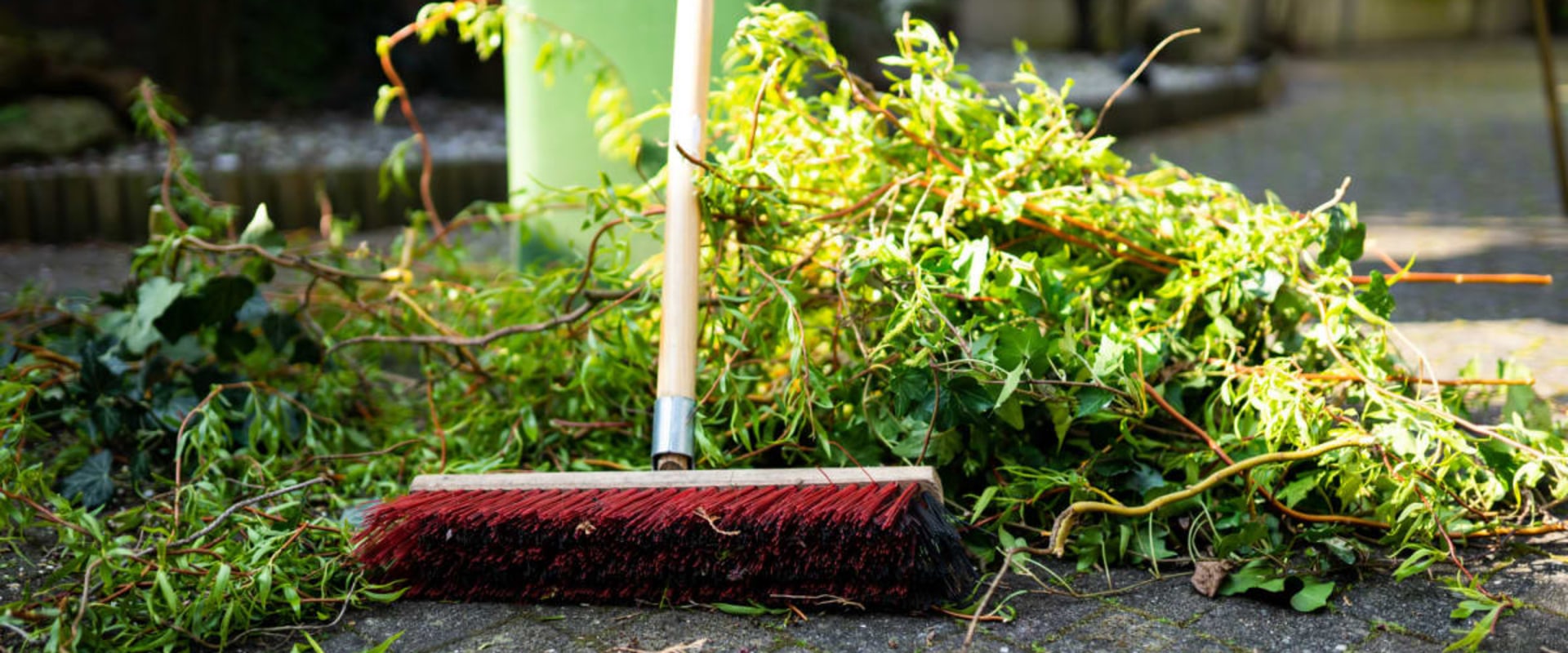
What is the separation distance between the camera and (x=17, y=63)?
18.0 ft

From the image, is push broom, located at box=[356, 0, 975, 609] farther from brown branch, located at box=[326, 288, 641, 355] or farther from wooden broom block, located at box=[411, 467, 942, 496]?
brown branch, located at box=[326, 288, 641, 355]

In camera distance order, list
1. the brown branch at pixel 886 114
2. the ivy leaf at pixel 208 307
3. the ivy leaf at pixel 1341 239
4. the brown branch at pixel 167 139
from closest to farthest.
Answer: the ivy leaf at pixel 1341 239, the brown branch at pixel 886 114, the ivy leaf at pixel 208 307, the brown branch at pixel 167 139

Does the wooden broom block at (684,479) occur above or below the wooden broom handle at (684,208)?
below

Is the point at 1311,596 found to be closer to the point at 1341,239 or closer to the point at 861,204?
the point at 1341,239

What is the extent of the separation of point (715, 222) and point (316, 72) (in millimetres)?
5647

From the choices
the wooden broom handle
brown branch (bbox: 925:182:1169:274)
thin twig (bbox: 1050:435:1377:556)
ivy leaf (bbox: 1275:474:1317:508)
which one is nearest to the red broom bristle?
thin twig (bbox: 1050:435:1377:556)

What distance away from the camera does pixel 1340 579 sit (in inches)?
71.6

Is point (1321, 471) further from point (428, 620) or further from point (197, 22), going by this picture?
point (197, 22)

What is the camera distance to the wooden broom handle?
6.57ft

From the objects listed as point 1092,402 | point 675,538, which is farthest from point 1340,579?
point 675,538

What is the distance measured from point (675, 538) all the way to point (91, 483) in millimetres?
1123

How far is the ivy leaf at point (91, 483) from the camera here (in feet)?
6.98

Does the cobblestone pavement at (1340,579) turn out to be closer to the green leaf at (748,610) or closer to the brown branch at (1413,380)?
the green leaf at (748,610)

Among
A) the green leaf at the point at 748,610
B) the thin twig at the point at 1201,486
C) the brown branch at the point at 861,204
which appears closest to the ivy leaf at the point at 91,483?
the green leaf at the point at 748,610
